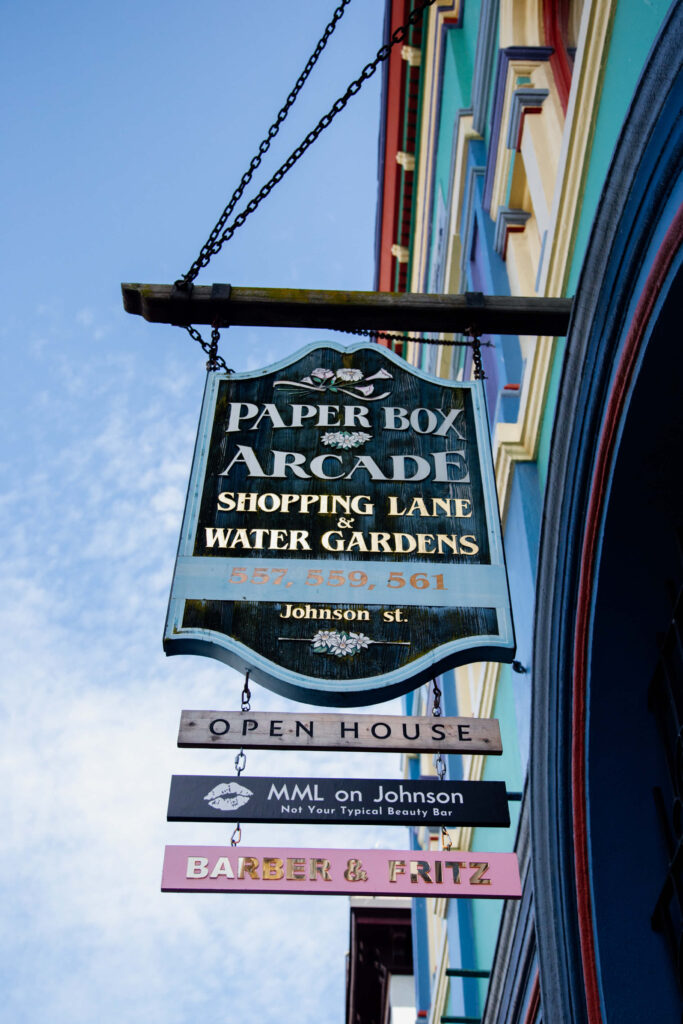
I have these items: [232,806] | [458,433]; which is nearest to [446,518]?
[458,433]

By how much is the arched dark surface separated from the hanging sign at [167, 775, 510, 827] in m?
1.07

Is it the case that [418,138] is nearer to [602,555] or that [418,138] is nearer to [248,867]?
[602,555]

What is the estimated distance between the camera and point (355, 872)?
14.7 ft

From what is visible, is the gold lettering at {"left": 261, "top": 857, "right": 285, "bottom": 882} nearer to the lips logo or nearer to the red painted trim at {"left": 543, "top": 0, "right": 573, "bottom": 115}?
the lips logo

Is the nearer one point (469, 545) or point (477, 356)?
point (469, 545)

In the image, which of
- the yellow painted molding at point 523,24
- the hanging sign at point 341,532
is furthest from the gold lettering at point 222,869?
the yellow painted molding at point 523,24

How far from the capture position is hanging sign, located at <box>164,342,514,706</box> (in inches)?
174

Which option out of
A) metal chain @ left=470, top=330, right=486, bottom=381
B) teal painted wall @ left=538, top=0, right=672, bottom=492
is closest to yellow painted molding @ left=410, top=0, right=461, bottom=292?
teal painted wall @ left=538, top=0, right=672, bottom=492

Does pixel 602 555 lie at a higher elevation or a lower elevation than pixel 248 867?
higher

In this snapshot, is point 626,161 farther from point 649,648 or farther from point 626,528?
point 649,648

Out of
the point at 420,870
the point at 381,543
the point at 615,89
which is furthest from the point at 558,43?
the point at 420,870

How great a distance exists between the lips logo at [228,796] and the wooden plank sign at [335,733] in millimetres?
196

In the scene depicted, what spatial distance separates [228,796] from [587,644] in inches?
81.9

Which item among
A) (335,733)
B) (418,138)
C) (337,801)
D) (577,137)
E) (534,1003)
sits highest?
(418,138)
